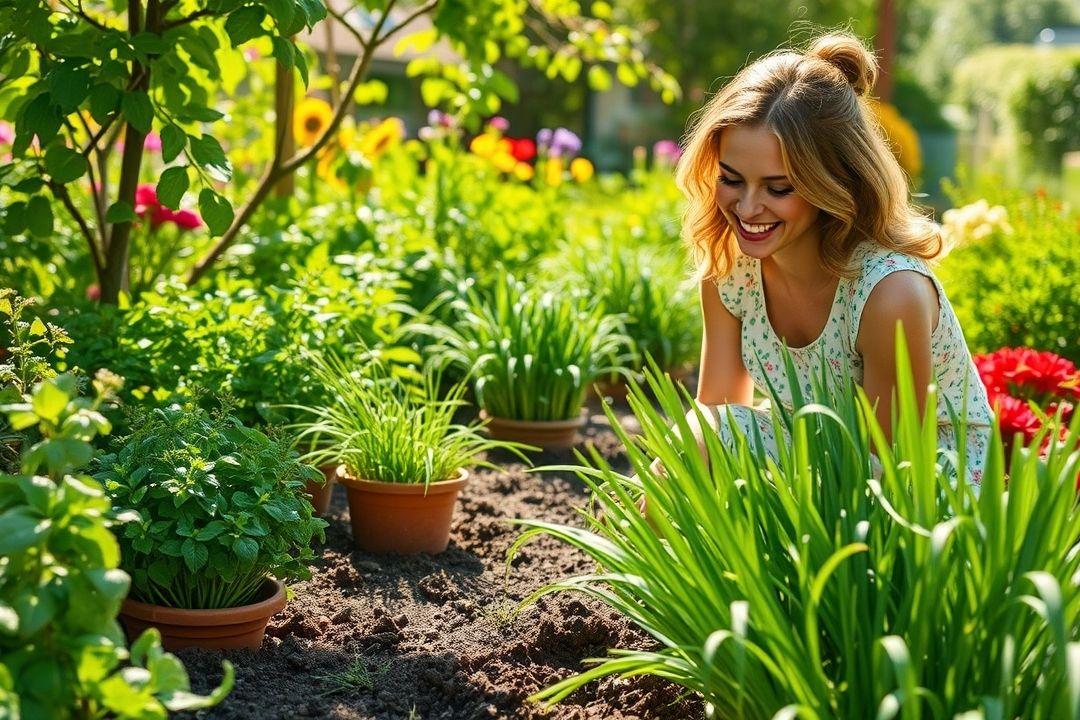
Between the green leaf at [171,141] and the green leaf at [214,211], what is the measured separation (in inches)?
6.5

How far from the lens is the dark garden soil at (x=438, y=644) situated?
2242 millimetres

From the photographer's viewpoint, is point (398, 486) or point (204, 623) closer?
point (204, 623)

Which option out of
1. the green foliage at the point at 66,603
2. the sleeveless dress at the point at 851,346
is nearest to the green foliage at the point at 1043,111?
the sleeveless dress at the point at 851,346

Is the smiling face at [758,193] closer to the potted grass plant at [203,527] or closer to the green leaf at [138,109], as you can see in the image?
the potted grass plant at [203,527]

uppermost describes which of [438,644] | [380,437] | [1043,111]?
[1043,111]

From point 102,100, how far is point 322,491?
114cm

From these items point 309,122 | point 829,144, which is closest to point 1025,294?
point 829,144

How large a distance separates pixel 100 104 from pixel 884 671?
7.01 ft

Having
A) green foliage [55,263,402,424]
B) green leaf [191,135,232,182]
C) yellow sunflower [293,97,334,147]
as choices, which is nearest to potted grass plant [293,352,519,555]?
green foliage [55,263,402,424]

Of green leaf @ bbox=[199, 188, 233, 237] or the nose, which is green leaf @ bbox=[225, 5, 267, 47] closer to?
green leaf @ bbox=[199, 188, 233, 237]

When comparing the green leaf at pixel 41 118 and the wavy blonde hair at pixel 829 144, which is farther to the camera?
the green leaf at pixel 41 118

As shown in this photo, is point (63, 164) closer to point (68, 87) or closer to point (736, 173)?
point (68, 87)

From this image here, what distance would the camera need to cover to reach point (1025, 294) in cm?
430

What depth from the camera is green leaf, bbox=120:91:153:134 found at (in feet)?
9.39
